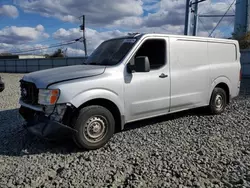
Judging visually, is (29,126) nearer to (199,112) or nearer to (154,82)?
(154,82)

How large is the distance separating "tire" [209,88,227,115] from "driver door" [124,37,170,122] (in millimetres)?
1681

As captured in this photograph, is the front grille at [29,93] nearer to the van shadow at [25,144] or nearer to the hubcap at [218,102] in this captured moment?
the van shadow at [25,144]

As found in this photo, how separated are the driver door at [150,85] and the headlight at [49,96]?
1.29m

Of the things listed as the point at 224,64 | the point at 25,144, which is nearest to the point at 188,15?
the point at 224,64

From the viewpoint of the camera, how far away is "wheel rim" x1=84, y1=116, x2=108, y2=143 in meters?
4.28

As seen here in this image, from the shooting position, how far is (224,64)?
259 inches

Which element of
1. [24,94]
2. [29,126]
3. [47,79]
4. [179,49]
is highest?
[179,49]

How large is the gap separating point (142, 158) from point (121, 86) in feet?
4.48

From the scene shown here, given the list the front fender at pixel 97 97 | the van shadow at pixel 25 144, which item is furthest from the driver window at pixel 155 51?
the van shadow at pixel 25 144

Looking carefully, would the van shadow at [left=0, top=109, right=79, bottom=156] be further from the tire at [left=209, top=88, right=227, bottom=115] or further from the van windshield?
the tire at [left=209, top=88, right=227, bottom=115]

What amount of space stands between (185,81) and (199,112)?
5.41 feet

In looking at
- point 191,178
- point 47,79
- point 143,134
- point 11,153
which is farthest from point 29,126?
point 191,178

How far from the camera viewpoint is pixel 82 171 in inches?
140

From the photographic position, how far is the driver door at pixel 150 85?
4.75 meters
